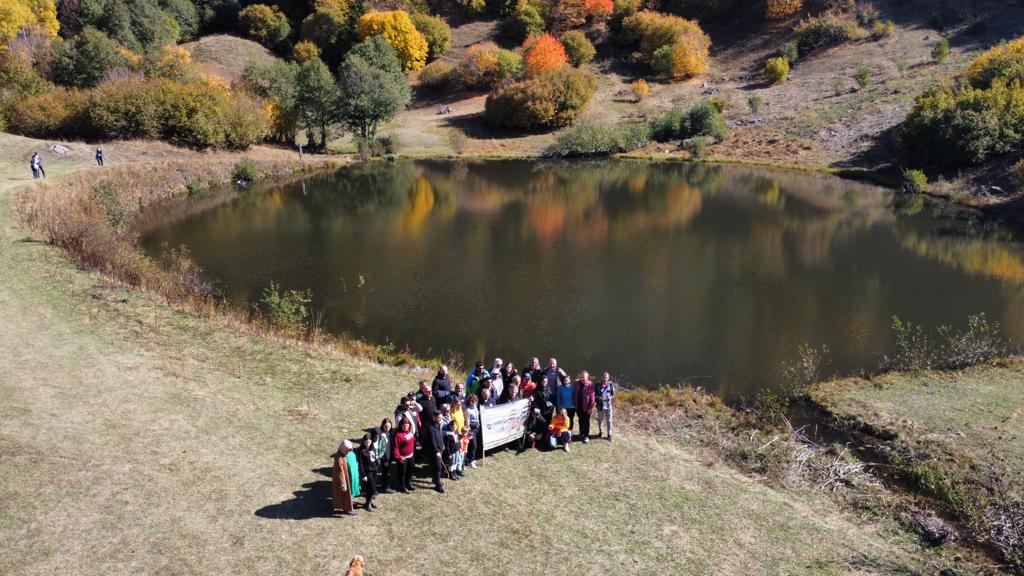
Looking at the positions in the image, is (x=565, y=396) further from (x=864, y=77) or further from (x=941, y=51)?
(x=941, y=51)

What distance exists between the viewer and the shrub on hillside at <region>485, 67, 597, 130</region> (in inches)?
3120

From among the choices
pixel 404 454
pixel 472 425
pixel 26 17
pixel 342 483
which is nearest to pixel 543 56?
pixel 26 17

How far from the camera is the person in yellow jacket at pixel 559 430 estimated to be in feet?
50.3

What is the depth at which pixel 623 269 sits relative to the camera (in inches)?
1260

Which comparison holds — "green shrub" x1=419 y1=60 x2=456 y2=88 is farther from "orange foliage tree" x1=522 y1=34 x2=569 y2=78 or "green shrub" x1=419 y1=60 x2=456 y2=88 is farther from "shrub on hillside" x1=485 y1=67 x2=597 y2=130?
"shrub on hillside" x1=485 y1=67 x2=597 y2=130

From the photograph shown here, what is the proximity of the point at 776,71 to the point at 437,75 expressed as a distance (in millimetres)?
43607

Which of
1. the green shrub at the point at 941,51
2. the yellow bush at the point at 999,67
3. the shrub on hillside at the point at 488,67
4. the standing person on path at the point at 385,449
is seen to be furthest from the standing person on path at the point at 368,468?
the green shrub at the point at 941,51

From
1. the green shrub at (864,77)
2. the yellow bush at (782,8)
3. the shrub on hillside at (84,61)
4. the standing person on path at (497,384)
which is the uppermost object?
the yellow bush at (782,8)

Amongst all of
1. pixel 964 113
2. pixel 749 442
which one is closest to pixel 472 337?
pixel 749 442

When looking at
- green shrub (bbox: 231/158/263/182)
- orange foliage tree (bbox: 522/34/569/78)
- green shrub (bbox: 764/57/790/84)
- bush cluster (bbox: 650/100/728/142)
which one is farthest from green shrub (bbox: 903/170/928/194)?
green shrub (bbox: 231/158/263/182)

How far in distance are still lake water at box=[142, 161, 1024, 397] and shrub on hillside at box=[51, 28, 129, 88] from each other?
1019 inches

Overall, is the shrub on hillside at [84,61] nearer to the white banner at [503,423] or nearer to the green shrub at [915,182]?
the white banner at [503,423]

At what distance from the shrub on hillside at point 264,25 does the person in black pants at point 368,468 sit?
10443cm

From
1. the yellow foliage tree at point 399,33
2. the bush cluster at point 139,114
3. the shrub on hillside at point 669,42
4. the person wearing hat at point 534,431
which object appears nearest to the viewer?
the person wearing hat at point 534,431
